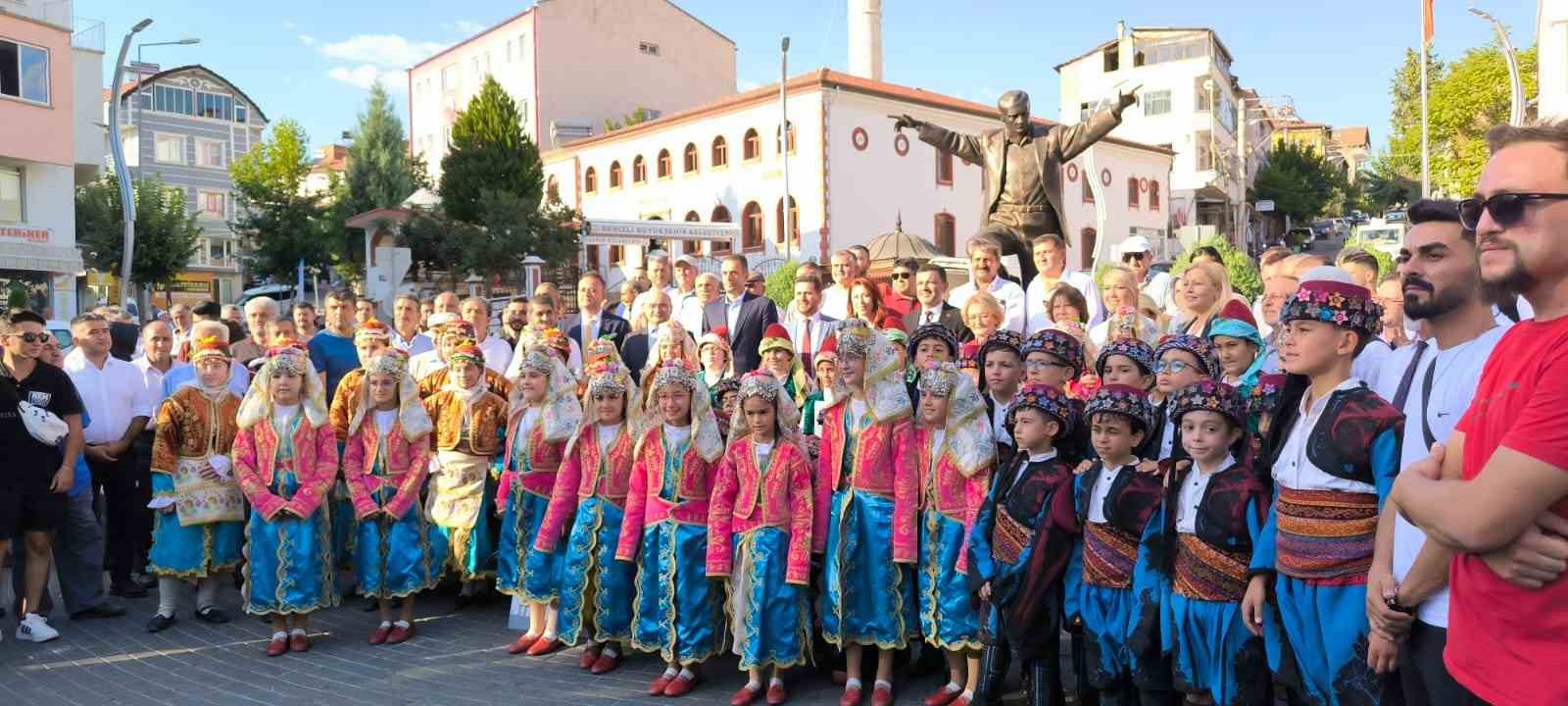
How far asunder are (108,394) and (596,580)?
408cm

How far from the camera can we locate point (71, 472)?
6.71 m

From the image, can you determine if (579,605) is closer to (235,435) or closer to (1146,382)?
(235,435)

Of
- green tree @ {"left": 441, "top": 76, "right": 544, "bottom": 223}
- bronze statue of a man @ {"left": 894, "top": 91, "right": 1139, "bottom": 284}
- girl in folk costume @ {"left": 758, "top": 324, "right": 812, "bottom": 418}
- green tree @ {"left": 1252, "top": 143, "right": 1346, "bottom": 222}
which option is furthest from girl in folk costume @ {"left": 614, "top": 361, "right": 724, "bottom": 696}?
green tree @ {"left": 1252, "top": 143, "right": 1346, "bottom": 222}

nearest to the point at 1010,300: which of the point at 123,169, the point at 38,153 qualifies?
the point at 123,169

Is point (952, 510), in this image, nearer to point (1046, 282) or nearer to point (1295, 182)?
point (1046, 282)

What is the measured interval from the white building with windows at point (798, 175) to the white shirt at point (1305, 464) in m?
28.5

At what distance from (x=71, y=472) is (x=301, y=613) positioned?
1.80 meters

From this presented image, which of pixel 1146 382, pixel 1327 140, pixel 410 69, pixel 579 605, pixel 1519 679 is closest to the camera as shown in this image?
pixel 1519 679

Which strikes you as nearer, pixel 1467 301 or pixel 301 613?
pixel 1467 301

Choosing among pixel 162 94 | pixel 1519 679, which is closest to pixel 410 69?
pixel 162 94

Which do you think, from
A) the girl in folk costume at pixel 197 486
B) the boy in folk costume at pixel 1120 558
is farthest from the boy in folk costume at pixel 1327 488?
the girl in folk costume at pixel 197 486

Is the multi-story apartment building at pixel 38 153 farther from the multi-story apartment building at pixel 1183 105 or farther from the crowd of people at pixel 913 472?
the multi-story apartment building at pixel 1183 105

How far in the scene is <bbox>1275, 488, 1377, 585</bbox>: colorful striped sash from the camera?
3287 millimetres

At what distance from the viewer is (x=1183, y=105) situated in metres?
52.7
